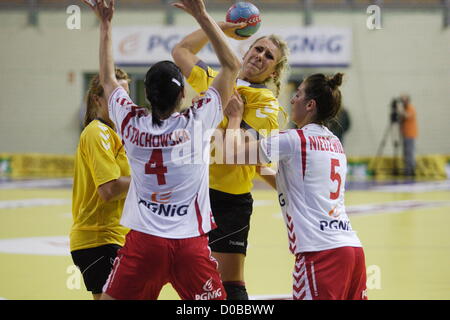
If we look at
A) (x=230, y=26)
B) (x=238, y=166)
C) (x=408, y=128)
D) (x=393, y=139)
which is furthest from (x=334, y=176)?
(x=393, y=139)

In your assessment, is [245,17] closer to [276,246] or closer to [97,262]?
[97,262]

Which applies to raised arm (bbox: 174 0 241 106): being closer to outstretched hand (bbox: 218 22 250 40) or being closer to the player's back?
the player's back

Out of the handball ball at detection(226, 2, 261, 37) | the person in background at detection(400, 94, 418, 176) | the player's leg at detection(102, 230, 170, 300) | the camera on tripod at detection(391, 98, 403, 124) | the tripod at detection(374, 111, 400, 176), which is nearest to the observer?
the player's leg at detection(102, 230, 170, 300)

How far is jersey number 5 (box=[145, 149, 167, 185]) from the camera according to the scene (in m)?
3.45

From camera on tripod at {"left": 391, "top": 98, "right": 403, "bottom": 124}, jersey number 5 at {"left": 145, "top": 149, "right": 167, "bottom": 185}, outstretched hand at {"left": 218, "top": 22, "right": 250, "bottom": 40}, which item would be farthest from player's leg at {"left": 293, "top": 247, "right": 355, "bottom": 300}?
camera on tripod at {"left": 391, "top": 98, "right": 403, "bottom": 124}

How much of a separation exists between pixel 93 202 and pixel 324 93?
5.30 feet

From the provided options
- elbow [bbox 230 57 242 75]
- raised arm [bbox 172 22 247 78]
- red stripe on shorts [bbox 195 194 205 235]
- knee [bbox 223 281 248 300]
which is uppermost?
raised arm [bbox 172 22 247 78]

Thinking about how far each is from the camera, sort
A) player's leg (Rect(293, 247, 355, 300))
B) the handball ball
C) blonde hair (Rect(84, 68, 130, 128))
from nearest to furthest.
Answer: player's leg (Rect(293, 247, 355, 300))
blonde hair (Rect(84, 68, 130, 128))
the handball ball

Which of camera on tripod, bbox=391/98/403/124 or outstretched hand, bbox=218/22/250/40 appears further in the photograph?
camera on tripod, bbox=391/98/403/124

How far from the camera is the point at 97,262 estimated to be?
4.31 meters

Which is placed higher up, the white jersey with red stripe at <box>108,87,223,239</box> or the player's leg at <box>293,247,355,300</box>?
the white jersey with red stripe at <box>108,87,223,239</box>

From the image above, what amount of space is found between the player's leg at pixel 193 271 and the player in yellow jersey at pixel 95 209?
0.89 m

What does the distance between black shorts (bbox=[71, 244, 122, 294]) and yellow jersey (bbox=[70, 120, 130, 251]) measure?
4cm
